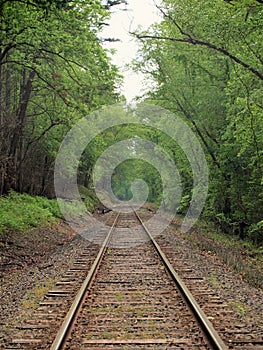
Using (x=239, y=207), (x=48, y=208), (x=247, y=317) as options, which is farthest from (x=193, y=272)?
(x=48, y=208)

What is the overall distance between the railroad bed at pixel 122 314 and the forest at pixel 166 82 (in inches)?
238

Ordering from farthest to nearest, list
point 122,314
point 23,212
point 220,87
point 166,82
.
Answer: point 166,82, point 220,87, point 23,212, point 122,314

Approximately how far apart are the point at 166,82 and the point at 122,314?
1513cm

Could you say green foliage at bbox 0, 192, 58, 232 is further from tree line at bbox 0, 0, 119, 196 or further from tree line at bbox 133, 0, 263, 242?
tree line at bbox 133, 0, 263, 242

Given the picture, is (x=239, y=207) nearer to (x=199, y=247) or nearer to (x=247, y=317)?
(x=199, y=247)

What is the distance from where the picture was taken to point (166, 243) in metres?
13.0

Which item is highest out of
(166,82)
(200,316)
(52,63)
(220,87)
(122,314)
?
(166,82)

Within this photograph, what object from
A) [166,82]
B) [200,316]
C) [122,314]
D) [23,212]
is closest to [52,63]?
[23,212]

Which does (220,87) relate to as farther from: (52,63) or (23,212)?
(23,212)

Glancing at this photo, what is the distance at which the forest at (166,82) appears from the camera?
9742 mm

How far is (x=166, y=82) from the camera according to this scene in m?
18.8

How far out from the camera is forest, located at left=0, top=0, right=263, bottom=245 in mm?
9742

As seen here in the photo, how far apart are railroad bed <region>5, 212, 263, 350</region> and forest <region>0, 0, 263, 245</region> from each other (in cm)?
605

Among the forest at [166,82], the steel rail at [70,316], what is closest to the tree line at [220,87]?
the forest at [166,82]
